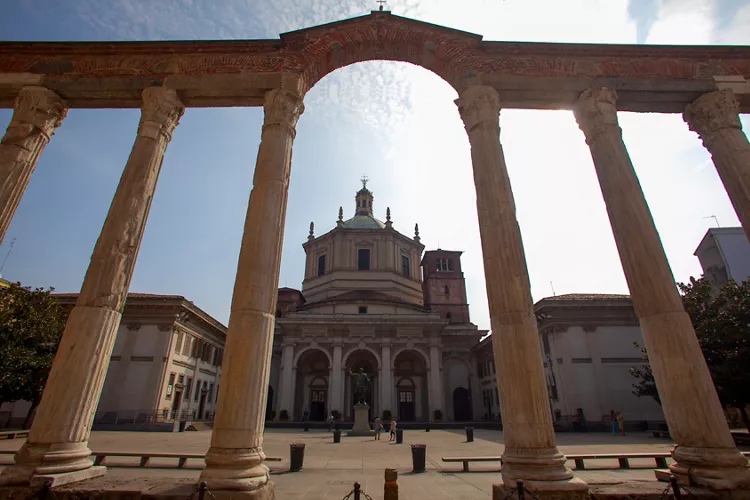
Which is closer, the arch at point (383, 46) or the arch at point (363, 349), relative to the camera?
the arch at point (383, 46)

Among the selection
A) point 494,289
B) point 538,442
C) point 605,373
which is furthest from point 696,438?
point 605,373

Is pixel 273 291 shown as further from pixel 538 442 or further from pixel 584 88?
pixel 584 88

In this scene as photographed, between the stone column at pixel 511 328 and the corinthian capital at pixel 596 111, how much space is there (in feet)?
7.25

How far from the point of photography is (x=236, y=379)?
591 cm

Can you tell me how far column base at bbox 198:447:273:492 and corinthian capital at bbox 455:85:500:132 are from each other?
722 cm

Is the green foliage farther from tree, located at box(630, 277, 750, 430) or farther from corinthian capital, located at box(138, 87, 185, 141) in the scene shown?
tree, located at box(630, 277, 750, 430)

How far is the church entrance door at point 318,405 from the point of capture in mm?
34500

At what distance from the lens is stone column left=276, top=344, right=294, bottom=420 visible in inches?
1297

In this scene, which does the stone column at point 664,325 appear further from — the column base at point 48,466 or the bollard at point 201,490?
the column base at point 48,466

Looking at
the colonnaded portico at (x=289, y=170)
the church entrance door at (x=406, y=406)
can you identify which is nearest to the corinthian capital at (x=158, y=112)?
the colonnaded portico at (x=289, y=170)

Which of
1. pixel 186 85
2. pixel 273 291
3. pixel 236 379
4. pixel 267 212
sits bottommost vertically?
pixel 236 379

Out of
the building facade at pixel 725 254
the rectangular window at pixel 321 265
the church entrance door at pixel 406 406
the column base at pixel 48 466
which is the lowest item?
the column base at pixel 48 466

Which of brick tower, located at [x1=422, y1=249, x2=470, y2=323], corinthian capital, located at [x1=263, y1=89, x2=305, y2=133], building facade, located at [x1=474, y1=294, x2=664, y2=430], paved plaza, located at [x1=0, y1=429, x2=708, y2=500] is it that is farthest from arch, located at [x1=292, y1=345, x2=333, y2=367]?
corinthian capital, located at [x1=263, y1=89, x2=305, y2=133]

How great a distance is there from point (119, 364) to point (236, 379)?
25.6 metres
